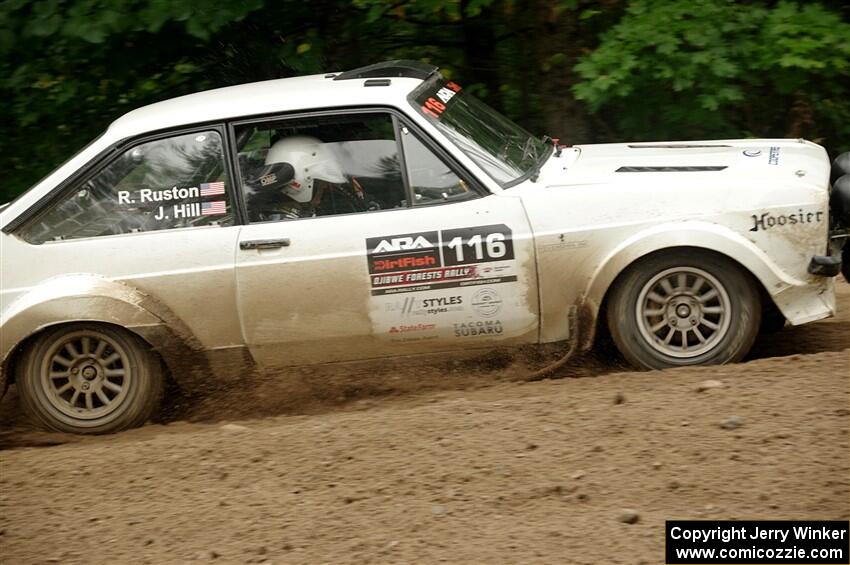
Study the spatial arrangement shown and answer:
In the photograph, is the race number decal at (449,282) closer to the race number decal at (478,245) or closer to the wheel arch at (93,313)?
the race number decal at (478,245)

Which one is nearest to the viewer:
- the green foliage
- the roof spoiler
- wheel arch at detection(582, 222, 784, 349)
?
wheel arch at detection(582, 222, 784, 349)

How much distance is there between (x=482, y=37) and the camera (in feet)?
31.4

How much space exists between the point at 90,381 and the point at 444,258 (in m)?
2.04

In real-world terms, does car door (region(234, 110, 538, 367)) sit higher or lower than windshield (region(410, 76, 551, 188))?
lower

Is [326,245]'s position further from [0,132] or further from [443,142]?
[0,132]

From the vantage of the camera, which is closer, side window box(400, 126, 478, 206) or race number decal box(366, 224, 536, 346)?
race number decal box(366, 224, 536, 346)

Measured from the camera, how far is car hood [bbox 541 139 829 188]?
562 centimetres

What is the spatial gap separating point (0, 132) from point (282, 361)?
15.4 feet

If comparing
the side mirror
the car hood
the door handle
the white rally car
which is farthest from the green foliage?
the door handle

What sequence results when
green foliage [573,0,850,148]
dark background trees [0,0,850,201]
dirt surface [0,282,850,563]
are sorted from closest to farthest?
dirt surface [0,282,850,563] → green foliage [573,0,850,148] → dark background trees [0,0,850,201]

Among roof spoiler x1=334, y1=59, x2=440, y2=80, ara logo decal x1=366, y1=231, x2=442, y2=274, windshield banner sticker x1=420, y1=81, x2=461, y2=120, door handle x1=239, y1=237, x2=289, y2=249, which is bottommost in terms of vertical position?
ara logo decal x1=366, y1=231, x2=442, y2=274

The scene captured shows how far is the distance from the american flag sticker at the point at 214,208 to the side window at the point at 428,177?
0.98 m

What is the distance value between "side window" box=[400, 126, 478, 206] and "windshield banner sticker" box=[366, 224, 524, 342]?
0.65 feet

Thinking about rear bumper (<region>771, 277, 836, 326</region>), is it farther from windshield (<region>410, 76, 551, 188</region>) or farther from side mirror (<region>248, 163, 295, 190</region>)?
side mirror (<region>248, 163, 295, 190</region>)
